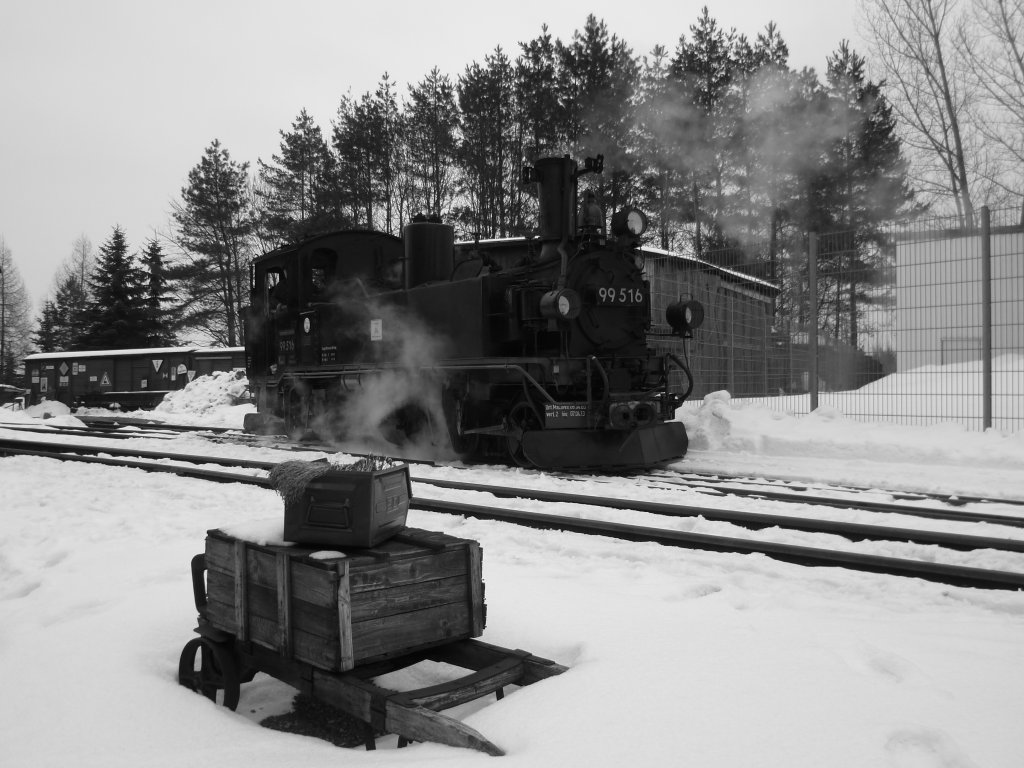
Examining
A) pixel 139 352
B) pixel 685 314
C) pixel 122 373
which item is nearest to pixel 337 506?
pixel 685 314

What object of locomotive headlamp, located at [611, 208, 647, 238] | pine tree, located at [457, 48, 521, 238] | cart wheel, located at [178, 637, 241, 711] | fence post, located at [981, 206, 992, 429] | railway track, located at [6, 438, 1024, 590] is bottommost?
cart wheel, located at [178, 637, 241, 711]

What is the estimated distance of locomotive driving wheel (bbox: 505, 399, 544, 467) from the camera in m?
9.09

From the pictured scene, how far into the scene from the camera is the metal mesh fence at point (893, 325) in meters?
9.86

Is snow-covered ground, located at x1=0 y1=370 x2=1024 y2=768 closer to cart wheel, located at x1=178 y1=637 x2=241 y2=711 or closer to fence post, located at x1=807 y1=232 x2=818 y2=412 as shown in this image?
cart wheel, located at x1=178 y1=637 x2=241 y2=711

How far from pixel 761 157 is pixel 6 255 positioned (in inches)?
2460

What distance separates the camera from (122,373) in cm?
2884

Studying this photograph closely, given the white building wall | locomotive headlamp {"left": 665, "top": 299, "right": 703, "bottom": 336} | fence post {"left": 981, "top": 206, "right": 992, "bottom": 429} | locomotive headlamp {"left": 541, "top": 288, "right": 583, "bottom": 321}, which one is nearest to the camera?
locomotive headlamp {"left": 541, "top": 288, "right": 583, "bottom": 321}

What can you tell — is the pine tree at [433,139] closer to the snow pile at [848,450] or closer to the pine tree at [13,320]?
the snow pile at [848,450]

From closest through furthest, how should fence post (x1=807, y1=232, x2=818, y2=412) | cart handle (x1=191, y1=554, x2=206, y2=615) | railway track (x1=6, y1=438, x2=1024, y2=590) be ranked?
cart handle (x1=191, y1=554, x2=206, y2=615), railway track (x1=6, y1=438, x2=1024, y2=590), fence post (x1=807, y1=232, x2=818, y2=412)

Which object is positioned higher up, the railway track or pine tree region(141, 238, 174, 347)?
pine tree region(141, 238, 174, 347)

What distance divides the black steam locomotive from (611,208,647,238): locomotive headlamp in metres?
0.02

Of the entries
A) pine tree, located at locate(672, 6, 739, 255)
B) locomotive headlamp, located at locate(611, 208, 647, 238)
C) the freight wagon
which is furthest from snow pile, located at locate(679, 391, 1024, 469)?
the freight wagon

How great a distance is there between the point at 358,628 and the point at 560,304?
596 cm

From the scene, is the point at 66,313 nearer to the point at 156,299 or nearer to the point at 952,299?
the point at 156,299
